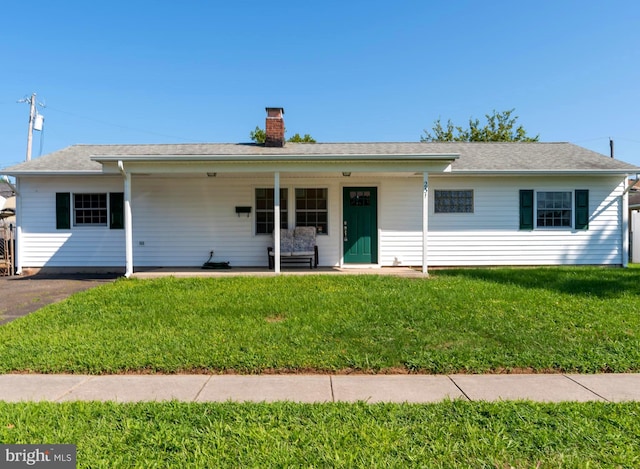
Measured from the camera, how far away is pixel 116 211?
10.8 m

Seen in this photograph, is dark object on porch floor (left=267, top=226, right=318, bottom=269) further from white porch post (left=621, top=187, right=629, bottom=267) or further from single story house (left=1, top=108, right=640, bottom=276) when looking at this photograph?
white porch post (left=621, top=187, right=629, bottom=267)

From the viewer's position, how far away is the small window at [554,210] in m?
10.9

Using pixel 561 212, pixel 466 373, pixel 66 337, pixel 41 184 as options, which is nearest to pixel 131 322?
pixel 66 337

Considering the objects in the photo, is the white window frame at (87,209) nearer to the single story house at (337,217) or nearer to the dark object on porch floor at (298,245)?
the single story house at (337,217)

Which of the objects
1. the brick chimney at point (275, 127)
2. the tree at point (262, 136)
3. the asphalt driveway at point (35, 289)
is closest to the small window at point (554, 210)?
the brick chimney at point (275, 127)

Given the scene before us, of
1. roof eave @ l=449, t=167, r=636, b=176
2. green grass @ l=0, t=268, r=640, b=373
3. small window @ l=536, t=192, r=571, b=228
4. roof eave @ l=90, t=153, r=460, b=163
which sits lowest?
green grass @ l=0, t=268, r=640, b=373

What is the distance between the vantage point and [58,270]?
425 inches

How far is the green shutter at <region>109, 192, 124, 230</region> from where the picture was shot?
10.7 m

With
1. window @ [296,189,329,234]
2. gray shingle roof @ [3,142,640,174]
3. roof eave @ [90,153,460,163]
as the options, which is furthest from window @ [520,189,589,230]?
window @ [296,189,329,234]

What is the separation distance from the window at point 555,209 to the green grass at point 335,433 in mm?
8567

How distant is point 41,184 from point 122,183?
2162mm

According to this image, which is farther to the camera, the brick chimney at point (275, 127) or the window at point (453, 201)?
the brick chimney at point (275, 127)

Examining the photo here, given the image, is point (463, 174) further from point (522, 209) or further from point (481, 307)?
point (481, 307)

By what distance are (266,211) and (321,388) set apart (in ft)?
25.5
